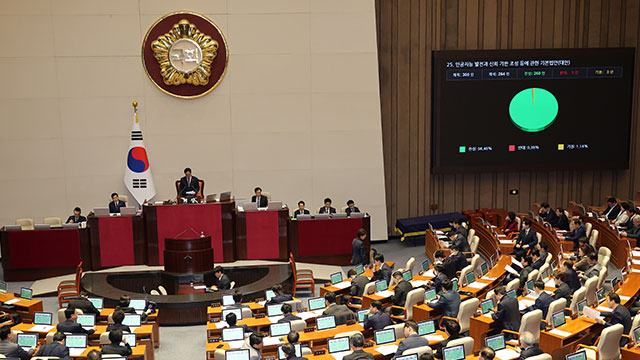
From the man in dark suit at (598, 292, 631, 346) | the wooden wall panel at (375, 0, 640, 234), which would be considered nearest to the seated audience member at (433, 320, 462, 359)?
the man in dark suit at (598, 292, 631, 346)

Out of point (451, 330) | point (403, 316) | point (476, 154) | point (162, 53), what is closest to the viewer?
point (451, 330)

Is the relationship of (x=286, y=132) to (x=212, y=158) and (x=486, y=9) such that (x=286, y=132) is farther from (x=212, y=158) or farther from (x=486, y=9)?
(x=486, y=9)

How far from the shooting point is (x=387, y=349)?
836cm

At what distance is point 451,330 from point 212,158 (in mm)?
9708

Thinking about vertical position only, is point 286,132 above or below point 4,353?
above

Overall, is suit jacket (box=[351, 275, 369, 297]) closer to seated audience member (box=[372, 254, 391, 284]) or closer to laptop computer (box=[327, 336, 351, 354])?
seated audience member (box=[372, 254, 391, 284])

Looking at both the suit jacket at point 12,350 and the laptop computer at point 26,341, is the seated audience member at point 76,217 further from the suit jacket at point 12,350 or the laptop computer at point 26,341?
the suit jacket at point 12,350

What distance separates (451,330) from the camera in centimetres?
814

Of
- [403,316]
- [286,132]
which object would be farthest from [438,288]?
[286,132]

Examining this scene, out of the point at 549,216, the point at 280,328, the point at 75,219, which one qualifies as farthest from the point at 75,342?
the point at 549,216

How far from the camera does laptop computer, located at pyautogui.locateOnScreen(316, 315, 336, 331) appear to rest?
9219 millimetres

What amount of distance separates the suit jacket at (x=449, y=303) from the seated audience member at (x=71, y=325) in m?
5.11

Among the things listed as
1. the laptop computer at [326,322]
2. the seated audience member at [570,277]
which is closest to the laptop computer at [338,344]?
the laptop computer at [326,322]

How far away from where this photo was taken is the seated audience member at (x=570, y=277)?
10.6 metres
